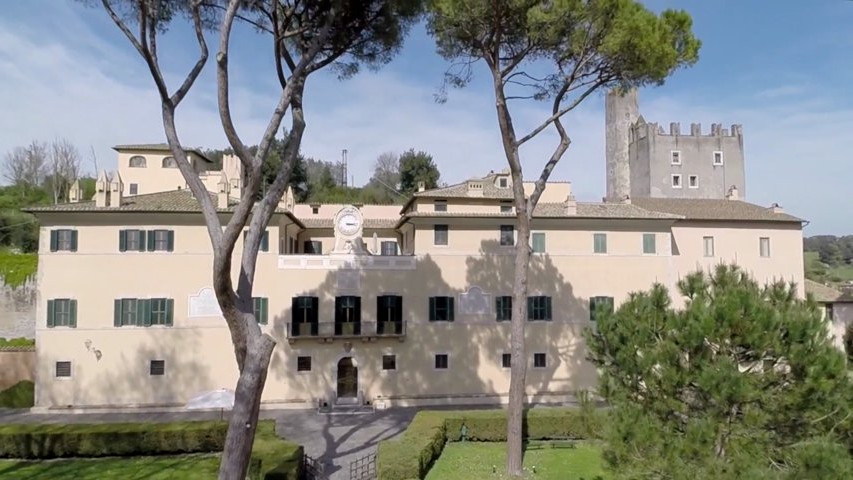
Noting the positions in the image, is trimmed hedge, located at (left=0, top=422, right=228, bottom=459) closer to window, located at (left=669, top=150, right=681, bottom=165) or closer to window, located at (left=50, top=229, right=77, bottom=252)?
window, located at (left=50, top=229, right=77, bottom=252)

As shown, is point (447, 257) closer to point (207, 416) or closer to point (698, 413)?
point (207, 416)

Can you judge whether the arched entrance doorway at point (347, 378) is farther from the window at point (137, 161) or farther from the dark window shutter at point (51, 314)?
the window at point (137, 161)

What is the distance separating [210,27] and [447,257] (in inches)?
521

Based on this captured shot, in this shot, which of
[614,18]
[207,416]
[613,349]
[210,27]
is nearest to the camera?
[613,349]

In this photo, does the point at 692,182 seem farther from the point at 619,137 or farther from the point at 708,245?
the point at 708,245

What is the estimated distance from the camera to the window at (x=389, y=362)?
22.9 metres

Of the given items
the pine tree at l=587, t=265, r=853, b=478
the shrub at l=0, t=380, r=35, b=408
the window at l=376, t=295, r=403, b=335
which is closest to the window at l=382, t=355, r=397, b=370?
the window at l=376, t=295, r=403, b=335

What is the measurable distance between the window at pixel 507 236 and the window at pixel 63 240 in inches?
662

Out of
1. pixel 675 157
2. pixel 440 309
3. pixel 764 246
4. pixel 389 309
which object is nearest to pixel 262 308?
pixel 389 309

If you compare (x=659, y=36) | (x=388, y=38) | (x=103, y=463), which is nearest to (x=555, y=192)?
(x=659, y=36)

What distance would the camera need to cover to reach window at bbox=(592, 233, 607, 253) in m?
23.8

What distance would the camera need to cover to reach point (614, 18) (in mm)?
15000

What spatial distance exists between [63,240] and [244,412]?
16411 millimetres

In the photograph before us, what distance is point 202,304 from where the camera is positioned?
22250 millimetres
